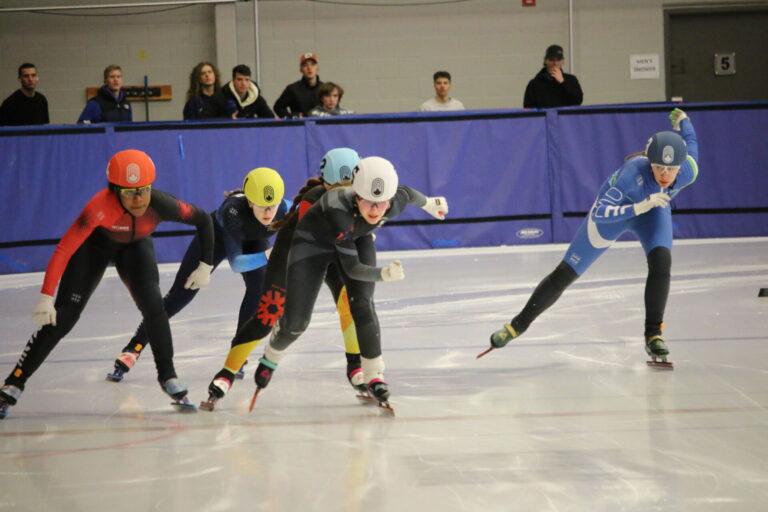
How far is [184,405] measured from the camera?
4.96 meters

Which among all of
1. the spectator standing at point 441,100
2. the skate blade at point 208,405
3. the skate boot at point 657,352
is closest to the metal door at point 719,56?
the spectator standing at point 441,100

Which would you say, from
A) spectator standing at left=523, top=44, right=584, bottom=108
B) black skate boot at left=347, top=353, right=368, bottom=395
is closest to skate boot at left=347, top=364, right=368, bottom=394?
black skate boot at left=347, top=353, right=368, bottom=395

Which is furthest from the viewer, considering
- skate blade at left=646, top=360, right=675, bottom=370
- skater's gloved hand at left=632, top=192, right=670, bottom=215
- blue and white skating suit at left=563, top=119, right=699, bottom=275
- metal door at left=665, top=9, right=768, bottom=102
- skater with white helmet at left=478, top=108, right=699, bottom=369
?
metal door at left=665, top=9, right=768, bottom=102

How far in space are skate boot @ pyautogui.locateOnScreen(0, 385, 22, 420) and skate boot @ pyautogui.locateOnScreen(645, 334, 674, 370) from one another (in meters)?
3.30

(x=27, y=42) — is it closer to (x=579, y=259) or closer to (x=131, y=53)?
(x=131, y=53)

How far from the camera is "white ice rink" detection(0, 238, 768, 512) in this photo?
359 centimetres

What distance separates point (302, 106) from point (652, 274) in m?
6.35

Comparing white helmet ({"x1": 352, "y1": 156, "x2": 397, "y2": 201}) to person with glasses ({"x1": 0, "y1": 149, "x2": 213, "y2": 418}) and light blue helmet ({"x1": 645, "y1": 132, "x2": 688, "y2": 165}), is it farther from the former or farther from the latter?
light blue helmet ({"x1": 645, "y1": 132, "x2": 688, "y2": 165})

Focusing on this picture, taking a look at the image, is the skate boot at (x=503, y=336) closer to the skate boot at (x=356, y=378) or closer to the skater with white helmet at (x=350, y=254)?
the skate boot at (x=356, y=378)

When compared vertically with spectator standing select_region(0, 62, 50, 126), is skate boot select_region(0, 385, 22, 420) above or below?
below

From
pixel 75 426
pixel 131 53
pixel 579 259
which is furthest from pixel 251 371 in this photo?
pixel 131 53

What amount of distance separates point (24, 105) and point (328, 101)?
3.33 meters

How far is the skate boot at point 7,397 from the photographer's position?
4855 millimetres

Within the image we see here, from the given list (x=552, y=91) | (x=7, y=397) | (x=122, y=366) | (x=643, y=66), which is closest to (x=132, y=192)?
(x=7, y=397)
